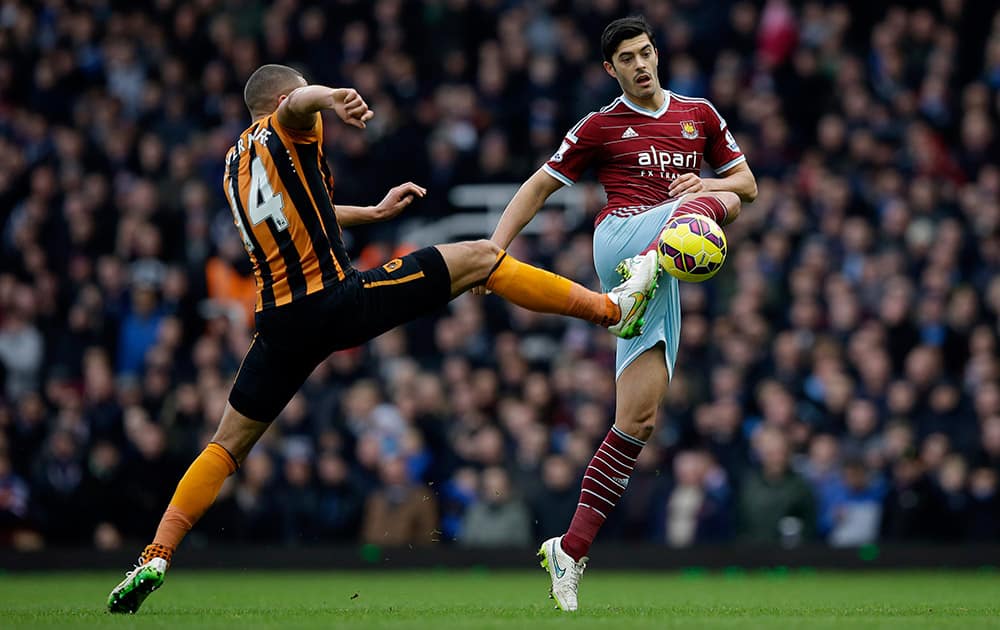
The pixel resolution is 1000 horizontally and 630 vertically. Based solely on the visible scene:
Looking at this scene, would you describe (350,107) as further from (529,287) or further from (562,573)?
(562,573)

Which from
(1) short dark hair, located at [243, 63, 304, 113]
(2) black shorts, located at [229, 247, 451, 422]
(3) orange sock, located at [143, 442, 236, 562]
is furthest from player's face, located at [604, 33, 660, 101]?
(3) orange sock, located at [143, 442, 236, 562]

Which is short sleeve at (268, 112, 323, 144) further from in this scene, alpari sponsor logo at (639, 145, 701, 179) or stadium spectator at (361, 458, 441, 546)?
stadium spectator at (361, 458, 441, 546)

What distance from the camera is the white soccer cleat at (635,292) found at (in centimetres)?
805

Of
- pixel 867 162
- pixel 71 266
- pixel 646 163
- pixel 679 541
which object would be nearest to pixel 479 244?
pixel 646 163

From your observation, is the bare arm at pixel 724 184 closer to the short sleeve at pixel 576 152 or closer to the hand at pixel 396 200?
the short sleeve at pixel 576 152

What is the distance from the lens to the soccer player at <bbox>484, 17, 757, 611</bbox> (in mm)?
8602

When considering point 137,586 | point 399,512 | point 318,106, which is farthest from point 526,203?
point 399,512

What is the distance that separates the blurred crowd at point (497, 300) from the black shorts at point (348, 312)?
6.37m

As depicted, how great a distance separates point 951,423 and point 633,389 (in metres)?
6.38

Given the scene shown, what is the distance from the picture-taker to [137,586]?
7.77 metres

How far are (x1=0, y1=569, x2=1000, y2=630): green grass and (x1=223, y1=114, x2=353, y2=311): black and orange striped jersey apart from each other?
1.67m

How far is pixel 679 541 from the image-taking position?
14.2 meters

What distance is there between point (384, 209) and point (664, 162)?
160 cm

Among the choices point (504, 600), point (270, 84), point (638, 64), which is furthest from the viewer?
point (504, 600)
